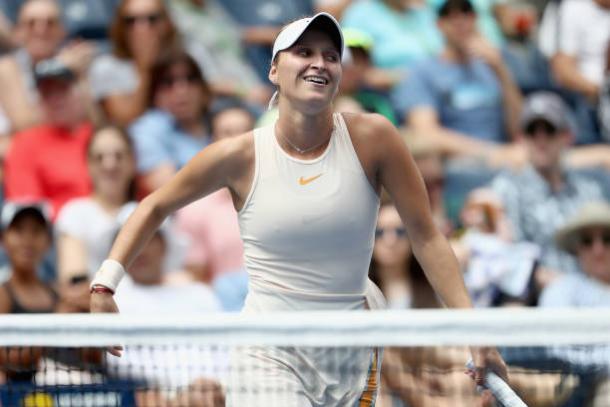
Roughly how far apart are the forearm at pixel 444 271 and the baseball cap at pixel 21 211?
354 centimetres

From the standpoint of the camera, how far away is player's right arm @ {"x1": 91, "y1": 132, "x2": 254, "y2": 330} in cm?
473

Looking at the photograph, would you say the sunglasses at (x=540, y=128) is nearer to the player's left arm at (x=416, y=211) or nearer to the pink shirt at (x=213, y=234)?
the pink shirt at (x=213, y=234)

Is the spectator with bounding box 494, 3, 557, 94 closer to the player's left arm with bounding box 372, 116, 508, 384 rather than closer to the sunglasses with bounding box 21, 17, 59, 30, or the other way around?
the sunglasses with bounding box 21, 17, 59, 30

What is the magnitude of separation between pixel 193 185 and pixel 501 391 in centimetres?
132

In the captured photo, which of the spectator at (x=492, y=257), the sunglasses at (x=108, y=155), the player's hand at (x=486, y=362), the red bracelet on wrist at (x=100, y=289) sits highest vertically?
the sunglasses at (x=108, y=155)

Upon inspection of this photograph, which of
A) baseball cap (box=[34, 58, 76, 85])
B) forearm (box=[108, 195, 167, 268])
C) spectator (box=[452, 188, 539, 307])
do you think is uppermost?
baseball cap (box=[34, 58, 76, 85])

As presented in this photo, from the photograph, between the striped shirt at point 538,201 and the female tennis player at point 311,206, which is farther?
the striped shirt at point 538,201

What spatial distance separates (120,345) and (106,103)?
16.6ft

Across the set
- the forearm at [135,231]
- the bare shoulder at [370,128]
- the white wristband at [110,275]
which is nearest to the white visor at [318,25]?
the bare shoulder at [370,128]

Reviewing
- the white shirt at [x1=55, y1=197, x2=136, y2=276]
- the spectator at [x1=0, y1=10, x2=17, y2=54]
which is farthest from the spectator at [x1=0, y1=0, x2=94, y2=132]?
the white shirt at [x1=55, y1=197, x2=136, y2=276]

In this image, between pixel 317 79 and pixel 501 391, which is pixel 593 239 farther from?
pixel 317 79

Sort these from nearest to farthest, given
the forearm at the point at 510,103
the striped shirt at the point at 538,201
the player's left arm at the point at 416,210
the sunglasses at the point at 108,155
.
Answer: the player's left arm at the point at 416,210 < the sunglasses at the point at 108,155 < the striped shirt at the point at 538,201 < the forearm at the point at 510,103

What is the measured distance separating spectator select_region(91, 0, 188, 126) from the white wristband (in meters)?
4.40

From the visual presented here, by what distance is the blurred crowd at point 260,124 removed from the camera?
7646 mm
